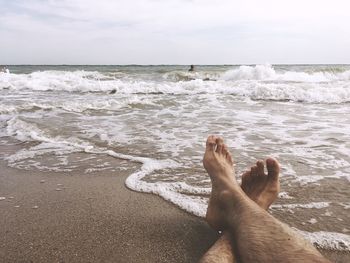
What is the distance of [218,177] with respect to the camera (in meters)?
2.35

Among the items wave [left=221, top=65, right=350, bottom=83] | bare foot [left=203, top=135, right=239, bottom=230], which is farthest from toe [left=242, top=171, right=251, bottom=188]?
wave [left=221, top=65, right=350, bottom=83]

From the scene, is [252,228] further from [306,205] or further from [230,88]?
[230,88]

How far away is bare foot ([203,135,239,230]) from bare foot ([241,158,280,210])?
15 cm

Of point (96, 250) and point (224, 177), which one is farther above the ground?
point (224, 177)

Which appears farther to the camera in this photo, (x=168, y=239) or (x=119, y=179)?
(x=119, y=179)

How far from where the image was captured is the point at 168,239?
A: 6.84ft

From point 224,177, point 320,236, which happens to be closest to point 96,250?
point 224,177

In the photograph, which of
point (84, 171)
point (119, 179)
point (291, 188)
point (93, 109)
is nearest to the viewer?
point (291, 188)

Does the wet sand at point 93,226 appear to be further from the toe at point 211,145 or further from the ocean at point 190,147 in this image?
the toe at point 211,145

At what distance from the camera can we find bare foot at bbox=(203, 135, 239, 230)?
2.05 metres

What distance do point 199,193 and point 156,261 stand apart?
3.15ft

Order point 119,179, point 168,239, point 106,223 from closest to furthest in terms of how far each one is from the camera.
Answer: point 168,239 → point 106,223 → point 119,179

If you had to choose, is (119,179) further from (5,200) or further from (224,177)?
(224,177)

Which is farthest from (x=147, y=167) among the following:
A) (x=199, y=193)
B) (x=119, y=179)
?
(x=199, y=193)
